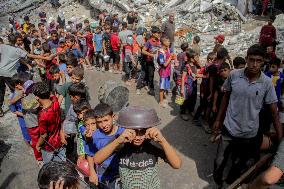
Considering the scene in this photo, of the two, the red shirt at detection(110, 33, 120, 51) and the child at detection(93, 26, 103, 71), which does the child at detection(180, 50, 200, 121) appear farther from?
the child at detection(93, 26, 103, 71)

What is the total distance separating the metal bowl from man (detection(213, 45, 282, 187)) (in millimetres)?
1650

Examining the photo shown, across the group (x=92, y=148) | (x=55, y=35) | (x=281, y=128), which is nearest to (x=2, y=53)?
(x=55, y=35)

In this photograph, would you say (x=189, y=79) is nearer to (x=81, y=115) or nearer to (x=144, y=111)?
(x=81, y=115)

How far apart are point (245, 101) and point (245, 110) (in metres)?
0.12

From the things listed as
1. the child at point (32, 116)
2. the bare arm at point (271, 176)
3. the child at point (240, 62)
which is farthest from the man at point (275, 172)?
the child at point (240, 62)

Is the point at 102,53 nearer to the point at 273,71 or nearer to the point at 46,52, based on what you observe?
the point at 46,52

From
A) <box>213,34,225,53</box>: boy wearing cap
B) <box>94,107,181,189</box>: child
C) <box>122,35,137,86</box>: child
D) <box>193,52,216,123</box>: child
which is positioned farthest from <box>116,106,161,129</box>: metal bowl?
<box>122,35,137,86</box>: child

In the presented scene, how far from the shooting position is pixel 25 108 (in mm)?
4738

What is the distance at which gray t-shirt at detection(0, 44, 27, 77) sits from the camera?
743 centimetres

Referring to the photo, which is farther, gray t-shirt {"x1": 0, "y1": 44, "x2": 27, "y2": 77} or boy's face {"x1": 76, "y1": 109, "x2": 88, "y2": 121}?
gray t-shirt {"x1": 0, "y1": 44, "x2": 27, "y2": 77}

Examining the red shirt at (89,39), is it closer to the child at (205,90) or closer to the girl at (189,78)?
the girl at (189,78)

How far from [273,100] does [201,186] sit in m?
1.81

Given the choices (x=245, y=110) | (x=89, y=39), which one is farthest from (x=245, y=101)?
(x=89, y=39)

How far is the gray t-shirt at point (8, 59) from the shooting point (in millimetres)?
7434
